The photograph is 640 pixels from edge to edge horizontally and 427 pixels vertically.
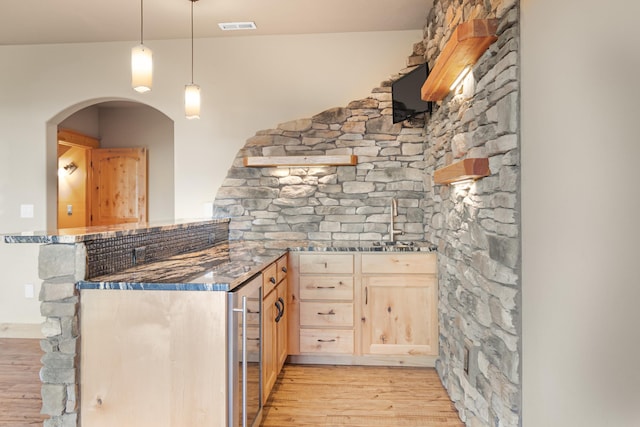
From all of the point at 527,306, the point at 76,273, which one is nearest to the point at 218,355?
the point at 76,273

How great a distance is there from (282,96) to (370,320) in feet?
7.10

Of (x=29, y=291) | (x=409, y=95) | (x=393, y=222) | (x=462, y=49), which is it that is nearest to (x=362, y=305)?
(x=393, y=222)

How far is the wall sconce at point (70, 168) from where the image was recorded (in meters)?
5.61

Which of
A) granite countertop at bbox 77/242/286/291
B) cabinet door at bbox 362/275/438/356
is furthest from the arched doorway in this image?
cabinet door at bbox 362/275/438/356

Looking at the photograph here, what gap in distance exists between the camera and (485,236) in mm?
1894

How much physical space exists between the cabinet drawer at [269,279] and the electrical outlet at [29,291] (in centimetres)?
282

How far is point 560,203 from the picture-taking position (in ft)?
4.20

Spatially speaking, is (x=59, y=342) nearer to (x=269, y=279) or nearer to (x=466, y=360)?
(x=269, y=279)

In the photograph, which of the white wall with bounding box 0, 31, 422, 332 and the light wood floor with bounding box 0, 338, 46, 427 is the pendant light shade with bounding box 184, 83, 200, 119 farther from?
the light wood floor with bounding box 0, 338, 46, 427

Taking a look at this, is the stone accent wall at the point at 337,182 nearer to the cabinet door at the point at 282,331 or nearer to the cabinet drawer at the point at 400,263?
the cabinet drawer at the point at 400,263

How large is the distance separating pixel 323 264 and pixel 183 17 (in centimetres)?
237

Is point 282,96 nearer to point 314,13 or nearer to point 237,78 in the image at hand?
point 237,78

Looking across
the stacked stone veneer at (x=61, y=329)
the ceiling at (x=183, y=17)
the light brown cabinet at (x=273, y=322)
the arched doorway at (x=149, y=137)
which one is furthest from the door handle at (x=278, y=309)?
the arched doorway at (x=149, y=137)

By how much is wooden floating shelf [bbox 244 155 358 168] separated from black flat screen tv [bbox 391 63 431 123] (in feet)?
1.82
